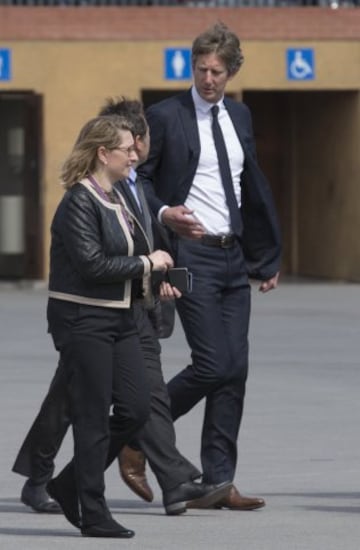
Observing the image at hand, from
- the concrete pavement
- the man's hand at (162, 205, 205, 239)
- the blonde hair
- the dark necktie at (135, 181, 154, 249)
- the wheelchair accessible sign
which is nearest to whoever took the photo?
the blonde hair

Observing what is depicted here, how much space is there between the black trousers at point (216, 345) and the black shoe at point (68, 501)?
97cm

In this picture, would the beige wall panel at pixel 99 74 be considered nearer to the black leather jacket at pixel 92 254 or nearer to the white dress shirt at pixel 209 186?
the white dress shirt at pixel 209 186

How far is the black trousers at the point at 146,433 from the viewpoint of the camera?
307 inches

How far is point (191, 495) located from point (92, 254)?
1342 millimetres

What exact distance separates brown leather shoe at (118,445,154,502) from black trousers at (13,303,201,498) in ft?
1.21

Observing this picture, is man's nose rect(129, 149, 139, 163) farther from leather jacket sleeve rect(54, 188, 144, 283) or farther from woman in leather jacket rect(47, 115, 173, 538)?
leather jacket sleeve rect(54, 188, 144, 283)

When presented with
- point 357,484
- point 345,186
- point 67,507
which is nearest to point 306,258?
point 345,186

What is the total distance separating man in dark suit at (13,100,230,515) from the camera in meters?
7.79

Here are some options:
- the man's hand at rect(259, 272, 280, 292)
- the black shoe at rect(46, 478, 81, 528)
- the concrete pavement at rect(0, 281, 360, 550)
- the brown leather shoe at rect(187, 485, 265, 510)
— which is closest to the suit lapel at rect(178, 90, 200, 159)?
the man's hand at rect(259, 272, 280, 292)

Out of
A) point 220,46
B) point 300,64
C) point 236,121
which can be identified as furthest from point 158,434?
point 300,64

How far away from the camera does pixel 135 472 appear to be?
8.31 m

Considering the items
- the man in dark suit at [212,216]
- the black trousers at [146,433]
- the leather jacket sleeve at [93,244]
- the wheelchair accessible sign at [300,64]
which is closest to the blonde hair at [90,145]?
the leather jacket sleeve at [93,244]

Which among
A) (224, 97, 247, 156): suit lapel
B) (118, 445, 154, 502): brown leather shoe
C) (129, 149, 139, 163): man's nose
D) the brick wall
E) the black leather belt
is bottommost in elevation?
(118, 445, 154, 502): brown leather shoe

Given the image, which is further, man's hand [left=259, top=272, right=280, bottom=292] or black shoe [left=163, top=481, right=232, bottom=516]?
man's hand [left=259, top=272, right=280, bottom=292]
